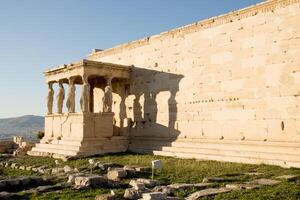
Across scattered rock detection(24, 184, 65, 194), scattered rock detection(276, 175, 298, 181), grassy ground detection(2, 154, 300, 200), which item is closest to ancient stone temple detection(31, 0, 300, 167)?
grassy ground detection(2, 154, 300, 200)

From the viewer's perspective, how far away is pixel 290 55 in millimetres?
13578

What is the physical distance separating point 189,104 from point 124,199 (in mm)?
→ 9959

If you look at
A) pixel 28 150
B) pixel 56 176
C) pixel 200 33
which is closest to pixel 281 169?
pixel 56 176

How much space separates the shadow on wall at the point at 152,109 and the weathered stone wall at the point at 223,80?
0.15 ft

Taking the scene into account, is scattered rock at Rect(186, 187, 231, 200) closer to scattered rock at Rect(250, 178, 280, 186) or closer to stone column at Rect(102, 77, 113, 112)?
scattered rock at Rect(250, 178, 280, 186)

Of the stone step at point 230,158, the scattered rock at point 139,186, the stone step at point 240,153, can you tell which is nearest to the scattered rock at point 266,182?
the scattered rock at point 139,186

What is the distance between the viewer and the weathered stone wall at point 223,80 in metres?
13.7

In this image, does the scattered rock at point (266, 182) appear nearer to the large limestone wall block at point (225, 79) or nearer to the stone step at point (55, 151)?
the large limestone wall block at point (225, 79)

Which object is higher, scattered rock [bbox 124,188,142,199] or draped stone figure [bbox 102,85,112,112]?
draped stone figure [bbox 102,85,112,112]

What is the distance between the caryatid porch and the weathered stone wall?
1271 mm

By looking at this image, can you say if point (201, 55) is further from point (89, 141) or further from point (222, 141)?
point (89, 141)

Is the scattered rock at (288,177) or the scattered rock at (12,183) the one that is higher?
the scattered rock at (288,177)

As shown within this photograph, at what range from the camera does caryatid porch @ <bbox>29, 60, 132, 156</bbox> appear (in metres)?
18.4

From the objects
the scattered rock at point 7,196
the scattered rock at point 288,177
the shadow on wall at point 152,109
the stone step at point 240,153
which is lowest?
the scattered rock at point 7,196
